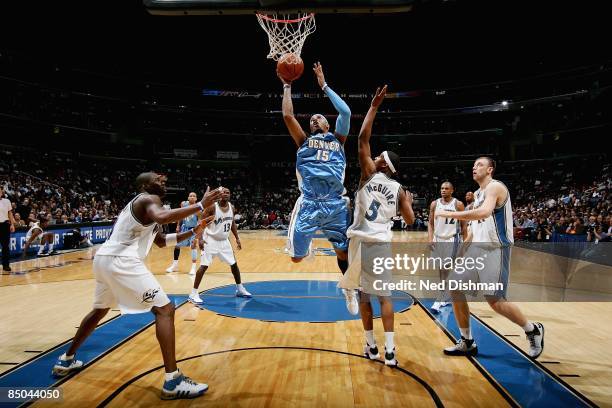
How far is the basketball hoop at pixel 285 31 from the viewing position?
520cm

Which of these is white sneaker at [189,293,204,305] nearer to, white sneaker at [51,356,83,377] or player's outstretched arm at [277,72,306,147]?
white sneaker at [51,356,83,377]

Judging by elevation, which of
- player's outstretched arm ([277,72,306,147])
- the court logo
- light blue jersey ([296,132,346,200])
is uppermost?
player's outstretched arm ([277,72,306,147])

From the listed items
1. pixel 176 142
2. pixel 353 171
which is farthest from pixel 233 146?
pixel 353 171

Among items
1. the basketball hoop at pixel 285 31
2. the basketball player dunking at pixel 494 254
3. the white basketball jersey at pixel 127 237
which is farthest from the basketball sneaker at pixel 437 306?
the white basketball jersey at pixel 127 237

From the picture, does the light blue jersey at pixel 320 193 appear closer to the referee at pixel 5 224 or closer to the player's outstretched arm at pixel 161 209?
the player's outstretched arm at pixel 161 209

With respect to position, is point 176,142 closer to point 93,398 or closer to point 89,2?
point 89,2

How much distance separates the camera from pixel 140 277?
3.13m

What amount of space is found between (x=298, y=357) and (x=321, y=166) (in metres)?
1.91

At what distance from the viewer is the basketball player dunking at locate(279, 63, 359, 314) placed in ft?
13.0

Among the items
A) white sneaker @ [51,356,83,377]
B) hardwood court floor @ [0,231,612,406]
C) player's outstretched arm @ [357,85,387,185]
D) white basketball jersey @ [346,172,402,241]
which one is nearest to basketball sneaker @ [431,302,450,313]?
hardwood court floor @ [0,231,612,406]

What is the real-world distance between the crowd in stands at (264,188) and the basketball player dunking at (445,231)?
5.66 metres

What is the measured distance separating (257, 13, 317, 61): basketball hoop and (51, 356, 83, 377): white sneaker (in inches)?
159

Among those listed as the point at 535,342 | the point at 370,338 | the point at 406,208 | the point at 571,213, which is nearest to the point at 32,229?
the point at 370,338

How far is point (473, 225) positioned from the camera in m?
4.15
